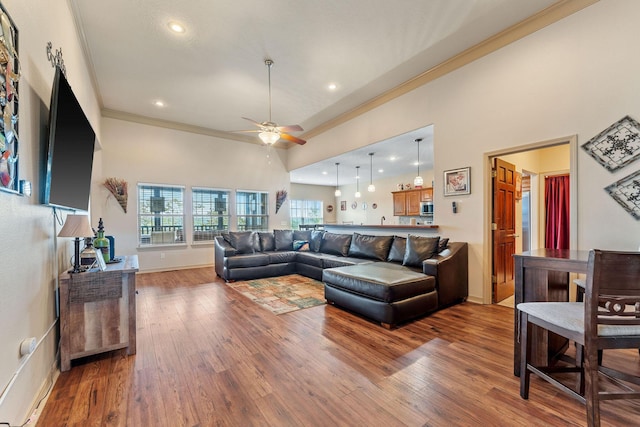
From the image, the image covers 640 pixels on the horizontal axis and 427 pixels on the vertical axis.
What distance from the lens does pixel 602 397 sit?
1.33m

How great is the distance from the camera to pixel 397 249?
4.24 metres

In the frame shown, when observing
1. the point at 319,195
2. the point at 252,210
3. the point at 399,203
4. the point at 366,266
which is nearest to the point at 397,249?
the point at 366,266

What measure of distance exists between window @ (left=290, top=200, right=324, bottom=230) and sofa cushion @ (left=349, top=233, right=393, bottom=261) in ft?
21.0

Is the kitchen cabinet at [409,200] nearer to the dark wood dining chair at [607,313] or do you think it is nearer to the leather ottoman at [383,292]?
the leather ottoman at [383,292]

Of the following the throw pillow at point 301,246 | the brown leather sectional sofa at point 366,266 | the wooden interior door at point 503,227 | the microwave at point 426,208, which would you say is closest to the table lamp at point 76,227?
the brown leather sectional sofa at point 366,266

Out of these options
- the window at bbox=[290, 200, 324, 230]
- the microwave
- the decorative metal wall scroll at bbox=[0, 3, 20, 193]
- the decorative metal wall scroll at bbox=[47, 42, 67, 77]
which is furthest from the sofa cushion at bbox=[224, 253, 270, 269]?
the window at bbox=[290, 200, 324, 230]

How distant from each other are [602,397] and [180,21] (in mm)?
4746

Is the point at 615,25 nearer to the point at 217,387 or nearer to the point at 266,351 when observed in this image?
the point at 266,351

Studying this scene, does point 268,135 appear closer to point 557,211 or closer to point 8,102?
point 8,102

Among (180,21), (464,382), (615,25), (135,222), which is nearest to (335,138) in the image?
(180,21)

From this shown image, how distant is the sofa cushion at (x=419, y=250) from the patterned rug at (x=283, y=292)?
1.43 m

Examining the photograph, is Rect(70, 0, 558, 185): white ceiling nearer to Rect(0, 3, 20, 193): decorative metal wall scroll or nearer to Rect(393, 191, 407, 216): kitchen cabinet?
Rect(0, 3, 20, 193): decorative metal wall scroll

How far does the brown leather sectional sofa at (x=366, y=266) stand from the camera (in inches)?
114

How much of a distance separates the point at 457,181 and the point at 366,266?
1840 mm
